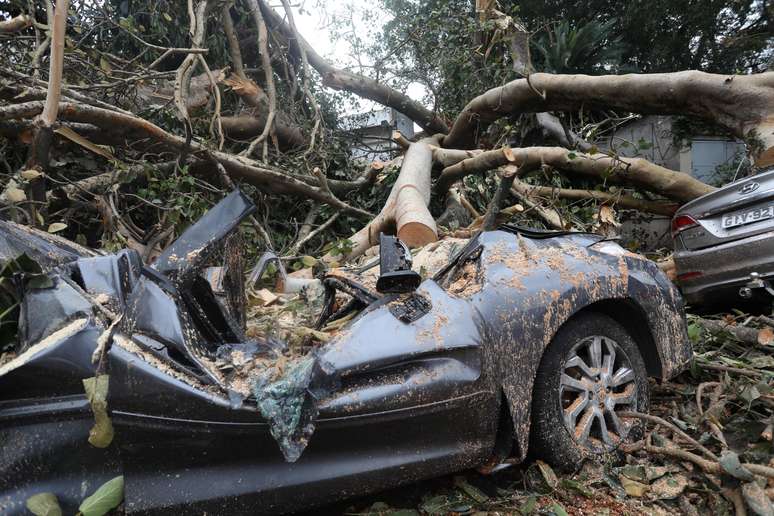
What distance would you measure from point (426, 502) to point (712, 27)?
16.0 m

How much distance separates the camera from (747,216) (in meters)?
3.60

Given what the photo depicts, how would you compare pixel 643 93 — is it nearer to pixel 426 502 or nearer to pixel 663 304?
pixel 663 304

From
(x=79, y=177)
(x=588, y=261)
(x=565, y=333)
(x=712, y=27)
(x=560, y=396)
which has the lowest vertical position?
(x=560, y=396)

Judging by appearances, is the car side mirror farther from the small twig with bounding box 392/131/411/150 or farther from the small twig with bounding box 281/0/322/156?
the small twig with bounding box 281/0/322/156

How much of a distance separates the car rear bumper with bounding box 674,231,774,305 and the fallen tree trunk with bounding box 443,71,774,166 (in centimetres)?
138

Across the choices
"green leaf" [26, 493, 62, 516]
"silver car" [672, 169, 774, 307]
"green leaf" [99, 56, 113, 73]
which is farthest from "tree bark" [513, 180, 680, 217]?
"green leaf" [26, 493, 62, 516]

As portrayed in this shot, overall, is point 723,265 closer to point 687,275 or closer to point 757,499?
point 687,275

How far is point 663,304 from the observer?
250cm

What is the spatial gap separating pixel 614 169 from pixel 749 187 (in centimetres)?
178

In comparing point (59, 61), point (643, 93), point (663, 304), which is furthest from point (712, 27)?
point (59, 61)

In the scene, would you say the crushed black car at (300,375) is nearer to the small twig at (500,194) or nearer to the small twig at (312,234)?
the small twig at (500,194)

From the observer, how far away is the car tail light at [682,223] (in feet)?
13.0

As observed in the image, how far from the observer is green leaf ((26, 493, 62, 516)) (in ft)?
4.54

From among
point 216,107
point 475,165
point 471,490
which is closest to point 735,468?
point 471,490
